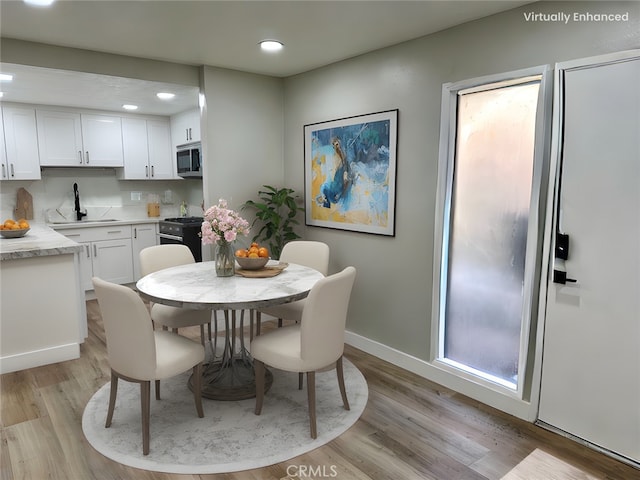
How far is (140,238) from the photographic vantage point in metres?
5.52

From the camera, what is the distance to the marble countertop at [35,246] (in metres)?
3.08

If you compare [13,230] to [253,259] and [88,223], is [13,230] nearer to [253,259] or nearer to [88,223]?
[88,223]

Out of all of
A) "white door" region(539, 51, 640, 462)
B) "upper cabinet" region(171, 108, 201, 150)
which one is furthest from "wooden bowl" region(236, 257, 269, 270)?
"upper cabinet" region(171, 108, 201, 150)

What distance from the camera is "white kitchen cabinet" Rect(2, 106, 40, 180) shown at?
4762 millimetres

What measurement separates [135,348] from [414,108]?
2.38 m

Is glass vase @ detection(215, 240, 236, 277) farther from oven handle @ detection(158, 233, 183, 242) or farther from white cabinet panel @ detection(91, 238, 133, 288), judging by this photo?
white cabinet panel @ detection(91, 238, 133, 288)

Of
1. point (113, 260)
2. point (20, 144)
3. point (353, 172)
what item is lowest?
point (113, 260)

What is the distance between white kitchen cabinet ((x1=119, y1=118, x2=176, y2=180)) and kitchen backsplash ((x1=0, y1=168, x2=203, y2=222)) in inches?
12.5

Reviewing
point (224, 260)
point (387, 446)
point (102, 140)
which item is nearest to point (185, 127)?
point (102, 140)

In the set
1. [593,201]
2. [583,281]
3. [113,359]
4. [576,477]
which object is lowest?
[576,477]

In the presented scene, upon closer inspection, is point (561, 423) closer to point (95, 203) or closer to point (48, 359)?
point (48, 359)

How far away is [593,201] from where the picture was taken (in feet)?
7.16

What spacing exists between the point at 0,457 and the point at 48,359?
1.23 m

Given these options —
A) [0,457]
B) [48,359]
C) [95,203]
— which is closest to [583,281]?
[0,457]
